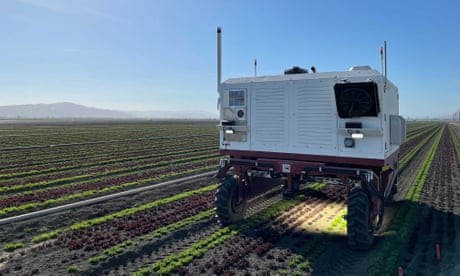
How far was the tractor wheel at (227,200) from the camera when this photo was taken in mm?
8062

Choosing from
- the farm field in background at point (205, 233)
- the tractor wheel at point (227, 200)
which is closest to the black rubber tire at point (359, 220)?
the farm field in background at point (205, 233)

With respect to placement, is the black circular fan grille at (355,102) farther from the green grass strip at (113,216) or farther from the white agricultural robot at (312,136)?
the green grass strip at (113,216)

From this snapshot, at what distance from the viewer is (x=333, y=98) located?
22.6ft

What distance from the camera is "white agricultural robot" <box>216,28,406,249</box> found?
260 inches

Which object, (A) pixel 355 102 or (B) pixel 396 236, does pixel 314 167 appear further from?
(B) pixel 396 236

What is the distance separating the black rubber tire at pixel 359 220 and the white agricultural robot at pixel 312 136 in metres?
0.02

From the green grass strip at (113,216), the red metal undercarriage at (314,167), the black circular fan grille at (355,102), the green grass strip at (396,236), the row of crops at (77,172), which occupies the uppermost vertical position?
the black circular fan grille at (355,102)

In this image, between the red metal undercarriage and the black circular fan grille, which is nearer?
the black circular fan grille

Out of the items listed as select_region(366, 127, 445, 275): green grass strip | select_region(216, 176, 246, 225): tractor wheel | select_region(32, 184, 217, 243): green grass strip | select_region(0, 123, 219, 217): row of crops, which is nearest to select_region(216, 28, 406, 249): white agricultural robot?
select_region(216, 176, 246, 225): tractor wheel

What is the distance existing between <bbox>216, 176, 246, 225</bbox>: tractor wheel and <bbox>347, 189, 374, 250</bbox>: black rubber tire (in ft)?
9.40

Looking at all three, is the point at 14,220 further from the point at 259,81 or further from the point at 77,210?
the point at 259,81

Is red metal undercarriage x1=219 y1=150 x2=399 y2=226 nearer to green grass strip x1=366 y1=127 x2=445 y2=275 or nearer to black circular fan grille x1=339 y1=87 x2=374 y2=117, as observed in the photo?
green grass strip x1=366 y1=127 x2=445 y2=275

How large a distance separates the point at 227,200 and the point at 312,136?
8.68 feet

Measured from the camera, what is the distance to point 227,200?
805 centimetres
